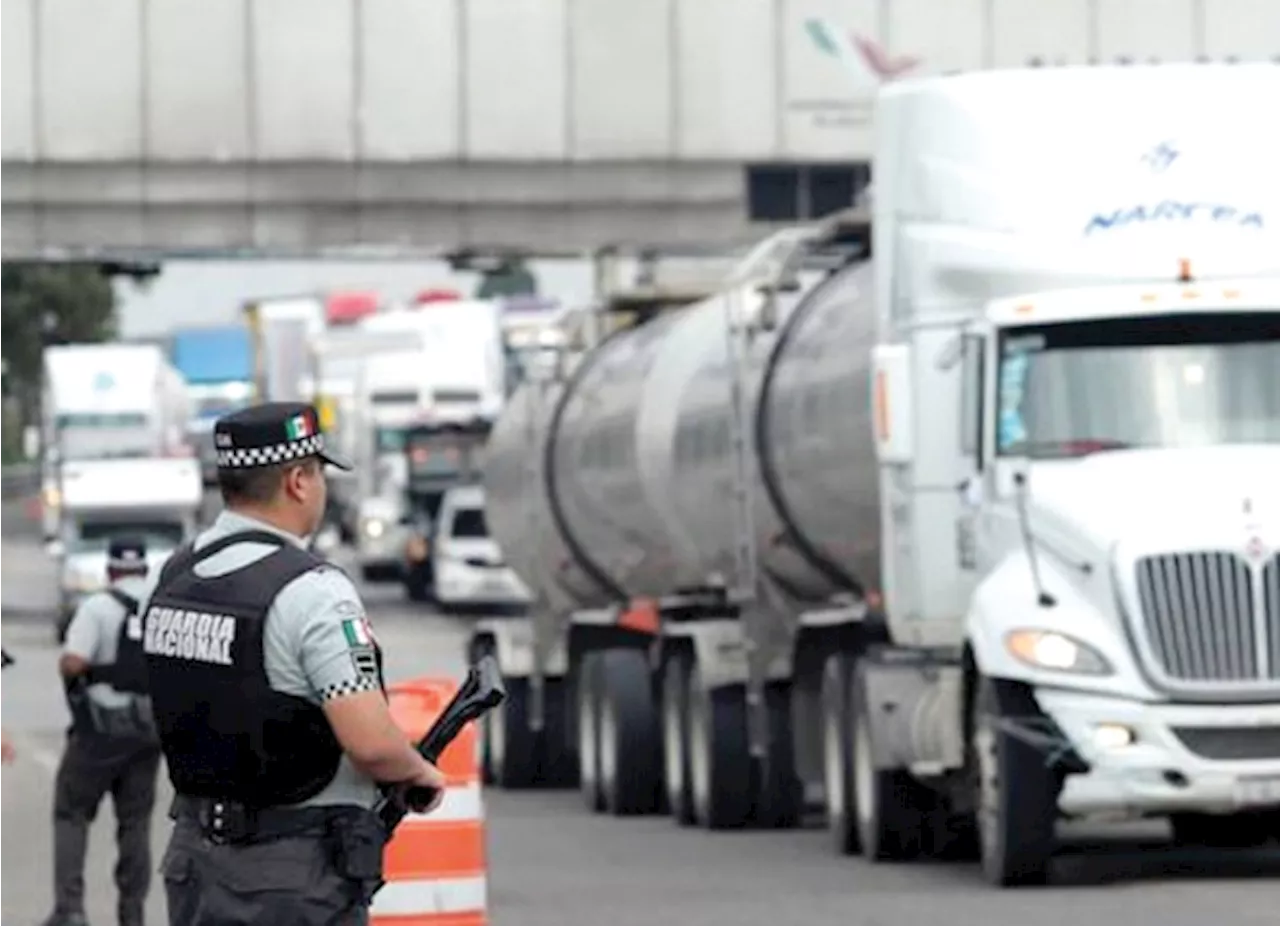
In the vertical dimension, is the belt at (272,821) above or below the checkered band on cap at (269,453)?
below

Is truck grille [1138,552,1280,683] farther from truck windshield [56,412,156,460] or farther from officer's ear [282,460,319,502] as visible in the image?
truck windshield [56,412,156,460]

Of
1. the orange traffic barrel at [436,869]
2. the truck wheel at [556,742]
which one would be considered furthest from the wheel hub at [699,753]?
the orange traffic barrel at [436,869]

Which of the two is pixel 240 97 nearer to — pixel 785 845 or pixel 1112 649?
pixel 785 845

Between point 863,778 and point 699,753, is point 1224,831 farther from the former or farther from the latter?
point 699,753

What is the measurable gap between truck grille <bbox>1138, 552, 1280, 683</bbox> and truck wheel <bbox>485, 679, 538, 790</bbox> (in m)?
13.1

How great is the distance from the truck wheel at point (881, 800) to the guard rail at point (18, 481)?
89810 millimetres

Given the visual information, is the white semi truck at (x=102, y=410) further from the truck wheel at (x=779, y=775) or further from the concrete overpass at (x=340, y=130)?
the truck wheel at (x=779, y=775)

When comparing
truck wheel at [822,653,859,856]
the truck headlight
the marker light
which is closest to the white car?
truck wheel at [822,653,859,856]

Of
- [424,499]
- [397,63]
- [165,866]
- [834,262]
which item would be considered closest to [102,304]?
[424,499]

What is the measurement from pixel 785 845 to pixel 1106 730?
5656 mm

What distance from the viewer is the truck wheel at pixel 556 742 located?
31656mm

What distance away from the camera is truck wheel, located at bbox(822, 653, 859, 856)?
22734 millimetres

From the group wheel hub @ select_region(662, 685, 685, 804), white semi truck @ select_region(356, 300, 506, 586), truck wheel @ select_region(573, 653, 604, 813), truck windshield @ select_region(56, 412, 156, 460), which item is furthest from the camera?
white semi truck @ select_region(356, 300, 506, 586)

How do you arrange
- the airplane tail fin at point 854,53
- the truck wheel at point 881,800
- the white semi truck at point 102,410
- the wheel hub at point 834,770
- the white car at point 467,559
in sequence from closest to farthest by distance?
the truck wheel at point 881,800
the wheel hub at point 834,770
the airplane tail fin at point 854,53
the white car at point 467,559
the white semi truck at point 102,410
